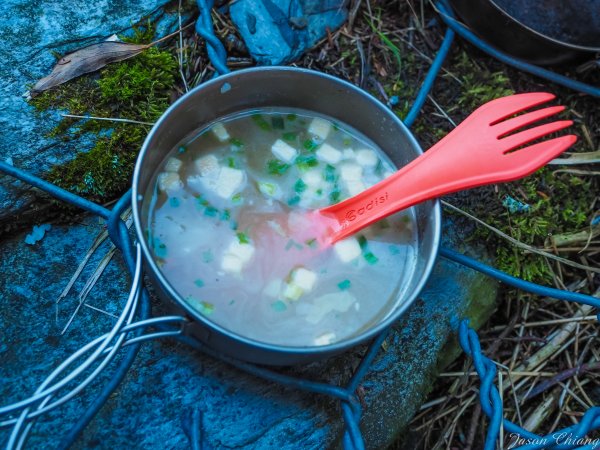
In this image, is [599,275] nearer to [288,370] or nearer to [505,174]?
[505,174]

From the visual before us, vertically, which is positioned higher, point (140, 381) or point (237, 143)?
point (237, 143)

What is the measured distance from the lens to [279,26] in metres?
1.30

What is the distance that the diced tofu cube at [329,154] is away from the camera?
3.91 ft

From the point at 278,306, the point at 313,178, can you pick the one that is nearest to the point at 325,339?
the point at 278,306

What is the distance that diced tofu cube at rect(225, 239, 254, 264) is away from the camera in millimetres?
1074

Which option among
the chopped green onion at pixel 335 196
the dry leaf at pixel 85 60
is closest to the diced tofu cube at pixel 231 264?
the chopped green onion at pixel 335 196

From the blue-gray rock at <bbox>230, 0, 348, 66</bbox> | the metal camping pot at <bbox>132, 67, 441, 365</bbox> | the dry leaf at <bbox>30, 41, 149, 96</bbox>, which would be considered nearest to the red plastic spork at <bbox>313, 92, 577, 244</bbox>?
the metal camping pot at <bbox>132, 67, 441, 365</bbox>

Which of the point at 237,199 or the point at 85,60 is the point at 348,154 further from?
the point at 85,60

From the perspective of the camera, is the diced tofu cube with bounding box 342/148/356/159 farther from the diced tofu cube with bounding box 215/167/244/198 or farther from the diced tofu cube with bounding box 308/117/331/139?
the diced tofu cube with bounding box 215/167/244/198

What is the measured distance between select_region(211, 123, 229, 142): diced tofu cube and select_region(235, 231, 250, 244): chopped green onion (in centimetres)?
19

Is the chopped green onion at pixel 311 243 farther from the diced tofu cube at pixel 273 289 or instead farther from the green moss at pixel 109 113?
the green moss at pixel 109 113

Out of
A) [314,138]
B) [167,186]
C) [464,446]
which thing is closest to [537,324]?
[464,446]

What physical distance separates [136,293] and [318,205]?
0.38m

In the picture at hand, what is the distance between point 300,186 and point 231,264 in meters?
0.20
